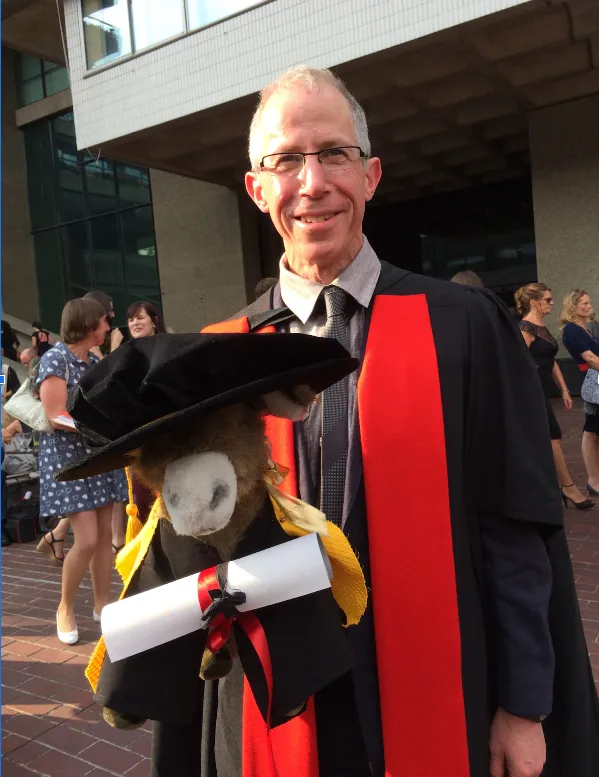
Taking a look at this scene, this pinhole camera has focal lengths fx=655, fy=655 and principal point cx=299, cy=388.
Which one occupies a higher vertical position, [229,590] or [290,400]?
[290,400]

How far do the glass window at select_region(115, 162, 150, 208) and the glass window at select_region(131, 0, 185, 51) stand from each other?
210 inches

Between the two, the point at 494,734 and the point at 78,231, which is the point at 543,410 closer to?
the point at 494,734

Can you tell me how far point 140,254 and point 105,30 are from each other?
6.42 meters

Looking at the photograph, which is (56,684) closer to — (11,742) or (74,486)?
(11,742)

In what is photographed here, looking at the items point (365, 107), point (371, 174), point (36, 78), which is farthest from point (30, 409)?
point (36, 78)

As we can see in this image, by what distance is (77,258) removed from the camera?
19266 mm

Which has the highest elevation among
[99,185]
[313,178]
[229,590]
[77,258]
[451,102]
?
[99,185]

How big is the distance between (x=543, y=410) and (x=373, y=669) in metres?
0.67

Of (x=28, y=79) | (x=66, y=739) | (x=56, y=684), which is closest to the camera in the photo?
(x=66, y=739)

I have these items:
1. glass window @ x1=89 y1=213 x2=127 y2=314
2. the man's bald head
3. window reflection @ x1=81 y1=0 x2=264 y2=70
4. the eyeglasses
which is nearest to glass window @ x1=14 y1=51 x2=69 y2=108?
glass window @ x1=89 y1=213 x2=127 y2=314

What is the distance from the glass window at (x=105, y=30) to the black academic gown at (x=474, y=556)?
12.1 m

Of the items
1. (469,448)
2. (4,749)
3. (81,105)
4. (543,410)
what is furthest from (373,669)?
(81,105)

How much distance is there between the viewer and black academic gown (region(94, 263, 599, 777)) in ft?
4.49

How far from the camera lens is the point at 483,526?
A: 1449 mm
